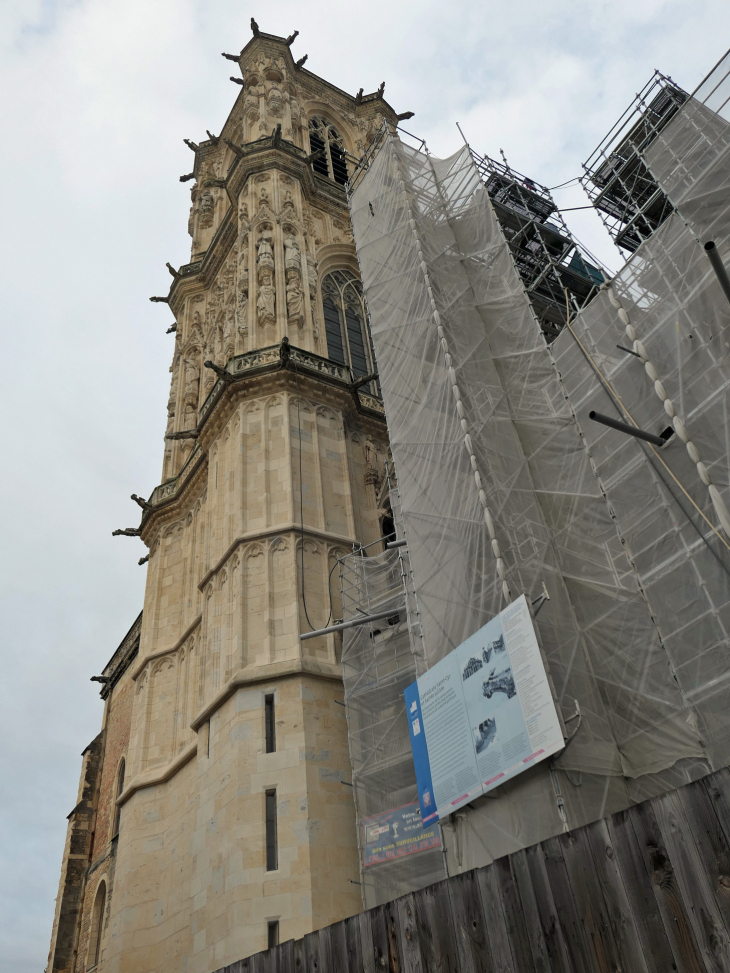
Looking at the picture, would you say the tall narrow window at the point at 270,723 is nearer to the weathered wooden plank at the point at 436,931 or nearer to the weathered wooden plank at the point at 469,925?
the weathered wooden plank at the point at 436,931

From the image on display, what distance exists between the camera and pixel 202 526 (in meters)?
19.3

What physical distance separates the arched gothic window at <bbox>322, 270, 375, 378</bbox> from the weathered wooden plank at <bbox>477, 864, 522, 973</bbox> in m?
17.7

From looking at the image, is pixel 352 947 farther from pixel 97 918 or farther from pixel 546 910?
pixel 97 918

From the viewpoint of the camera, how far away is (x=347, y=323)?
916 inches

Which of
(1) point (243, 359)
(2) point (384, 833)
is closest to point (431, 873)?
(2) point (384, 833)

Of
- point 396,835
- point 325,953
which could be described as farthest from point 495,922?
point 396,835

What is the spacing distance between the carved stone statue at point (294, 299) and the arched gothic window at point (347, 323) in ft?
4.84

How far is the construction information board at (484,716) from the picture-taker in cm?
865

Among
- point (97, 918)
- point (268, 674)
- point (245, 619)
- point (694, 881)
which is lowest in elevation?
point (694, 881)

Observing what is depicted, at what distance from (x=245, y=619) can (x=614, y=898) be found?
1101 cm

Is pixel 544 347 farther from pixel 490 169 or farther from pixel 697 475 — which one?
pixel 490 169

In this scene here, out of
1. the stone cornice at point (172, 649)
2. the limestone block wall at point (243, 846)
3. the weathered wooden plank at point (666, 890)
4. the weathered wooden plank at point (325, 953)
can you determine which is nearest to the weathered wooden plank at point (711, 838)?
the weathered wooden plank at point (666, 890)

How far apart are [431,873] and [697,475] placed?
6.58 m

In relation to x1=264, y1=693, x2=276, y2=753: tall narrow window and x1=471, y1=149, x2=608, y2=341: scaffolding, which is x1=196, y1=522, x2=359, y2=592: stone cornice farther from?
x1=471, y1=149, x2=608, y2=341: scaffolding
